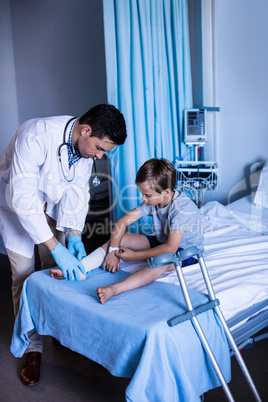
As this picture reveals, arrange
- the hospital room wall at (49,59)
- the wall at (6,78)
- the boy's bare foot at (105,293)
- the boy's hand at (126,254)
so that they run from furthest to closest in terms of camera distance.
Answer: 1. the wall at (6,78)
2. the hospital room wall at (49,59)
3. the boy's hand at (126,254)
4. the boy's bare foot at (105,293)

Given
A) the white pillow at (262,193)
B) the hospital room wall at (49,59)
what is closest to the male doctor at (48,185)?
the white pillow at (262,193)

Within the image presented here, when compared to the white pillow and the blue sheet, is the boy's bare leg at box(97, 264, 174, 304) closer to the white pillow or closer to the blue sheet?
the blue sheet

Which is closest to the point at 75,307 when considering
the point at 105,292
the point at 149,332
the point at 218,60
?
the point at 105,292

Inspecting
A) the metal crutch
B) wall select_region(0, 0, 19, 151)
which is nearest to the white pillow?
the metal crutch

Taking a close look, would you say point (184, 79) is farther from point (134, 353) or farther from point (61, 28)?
point (134, 353)

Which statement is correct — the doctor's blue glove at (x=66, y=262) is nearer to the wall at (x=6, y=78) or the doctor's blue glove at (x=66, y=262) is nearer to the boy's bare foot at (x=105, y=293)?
the boy's bare foot at (x=105, y=293)

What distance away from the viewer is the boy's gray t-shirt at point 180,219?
1657 millimetres

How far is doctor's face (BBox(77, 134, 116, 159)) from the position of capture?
1546mm

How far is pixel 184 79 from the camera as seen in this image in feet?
9.62

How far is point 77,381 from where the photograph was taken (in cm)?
162

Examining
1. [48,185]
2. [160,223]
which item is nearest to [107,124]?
[48,185]

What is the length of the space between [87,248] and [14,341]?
5.72 feet

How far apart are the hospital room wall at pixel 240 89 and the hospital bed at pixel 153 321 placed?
123cm

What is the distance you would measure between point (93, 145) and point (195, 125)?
4.90ft
